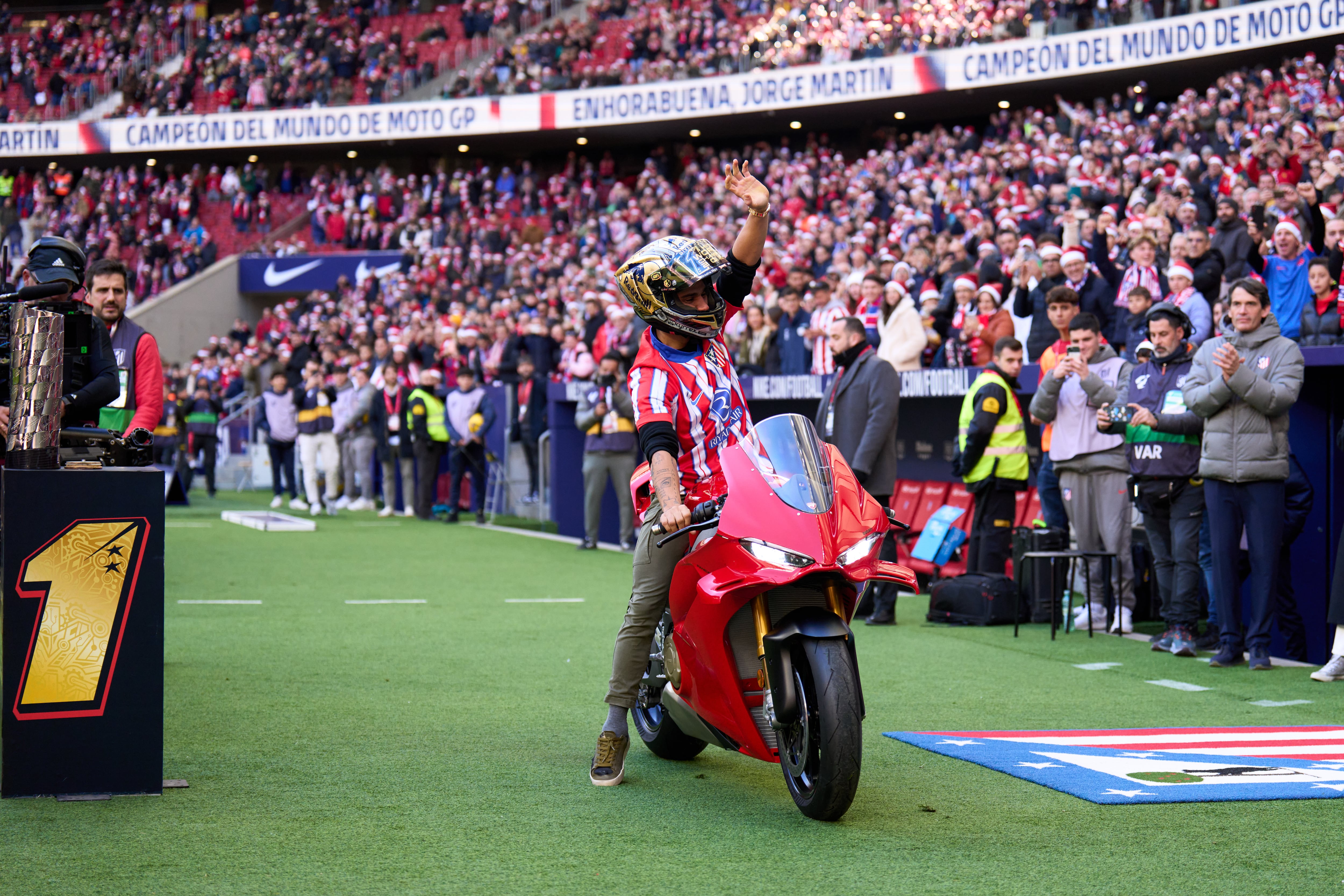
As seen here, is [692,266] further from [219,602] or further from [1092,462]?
[219,602]

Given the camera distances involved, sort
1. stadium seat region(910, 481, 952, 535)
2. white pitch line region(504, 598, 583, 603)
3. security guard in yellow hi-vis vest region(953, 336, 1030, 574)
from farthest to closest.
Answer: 1. stadium seat region(910, 481, 952, 535)
2. white pitch line region(504, 598, 583, 603)
3. security guard in yellow hi-vis vest region(953, 336, 1030, 574)

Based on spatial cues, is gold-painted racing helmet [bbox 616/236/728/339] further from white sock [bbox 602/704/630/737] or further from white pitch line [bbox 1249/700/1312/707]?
white pitch line [bbox 1249/700/1312/707]

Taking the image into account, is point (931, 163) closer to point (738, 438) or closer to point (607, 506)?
point (607, 506)

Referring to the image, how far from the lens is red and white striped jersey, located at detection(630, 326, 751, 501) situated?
4.89 m

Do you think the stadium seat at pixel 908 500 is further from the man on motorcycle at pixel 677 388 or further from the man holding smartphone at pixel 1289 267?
the man on motorcycle at pixel 677 388

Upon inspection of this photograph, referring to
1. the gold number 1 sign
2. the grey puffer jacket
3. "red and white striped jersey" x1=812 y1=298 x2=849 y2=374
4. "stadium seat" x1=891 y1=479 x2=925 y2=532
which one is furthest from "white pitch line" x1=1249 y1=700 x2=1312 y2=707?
"red and white striped jersey" x1=812 y1=298 x2=849 y2=374

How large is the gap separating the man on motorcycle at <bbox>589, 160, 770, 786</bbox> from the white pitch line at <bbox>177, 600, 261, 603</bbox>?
239 inches

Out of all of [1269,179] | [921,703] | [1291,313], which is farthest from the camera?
[1269,179]

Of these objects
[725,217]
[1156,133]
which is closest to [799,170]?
[725,217]

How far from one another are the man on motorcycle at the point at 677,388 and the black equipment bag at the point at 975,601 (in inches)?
200

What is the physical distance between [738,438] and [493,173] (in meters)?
36.3

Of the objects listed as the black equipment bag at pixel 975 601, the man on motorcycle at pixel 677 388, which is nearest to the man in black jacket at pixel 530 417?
the black equipment bag at pixel 975 601

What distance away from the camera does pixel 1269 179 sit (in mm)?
14680

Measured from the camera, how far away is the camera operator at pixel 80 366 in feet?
17.2
